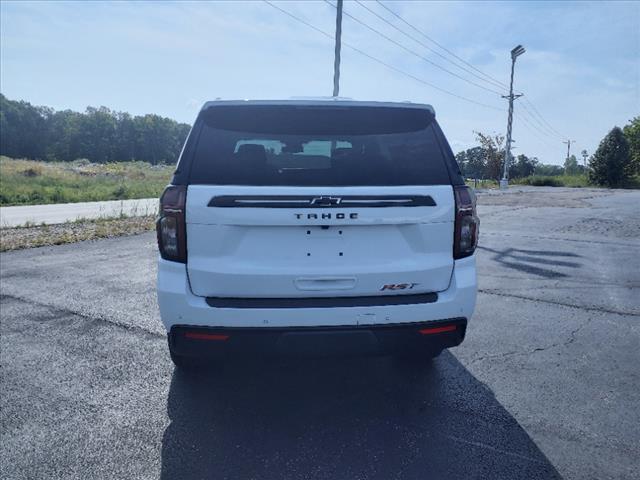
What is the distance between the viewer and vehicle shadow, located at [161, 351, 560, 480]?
243 cm

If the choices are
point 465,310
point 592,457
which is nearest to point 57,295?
point 465,310

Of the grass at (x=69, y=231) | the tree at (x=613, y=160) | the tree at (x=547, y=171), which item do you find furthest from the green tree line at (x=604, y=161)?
the grass at (x=69, y=231)

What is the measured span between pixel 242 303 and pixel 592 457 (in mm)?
2125

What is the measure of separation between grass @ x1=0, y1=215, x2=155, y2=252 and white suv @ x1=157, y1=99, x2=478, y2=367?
8.40 metres

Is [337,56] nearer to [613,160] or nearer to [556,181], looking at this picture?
[613,160]

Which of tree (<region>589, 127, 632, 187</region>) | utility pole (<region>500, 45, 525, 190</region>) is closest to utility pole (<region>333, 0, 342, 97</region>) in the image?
utility pole (<region>500, 45, 525, 190</region>)

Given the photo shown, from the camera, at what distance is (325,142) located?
120 inches

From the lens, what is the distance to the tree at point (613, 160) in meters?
56.1

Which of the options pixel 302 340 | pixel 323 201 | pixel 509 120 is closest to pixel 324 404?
pixel 302 340

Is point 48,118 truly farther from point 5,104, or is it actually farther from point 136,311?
point 136,311

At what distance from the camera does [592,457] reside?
253 cm

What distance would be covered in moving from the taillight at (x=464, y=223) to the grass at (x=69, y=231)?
939cm

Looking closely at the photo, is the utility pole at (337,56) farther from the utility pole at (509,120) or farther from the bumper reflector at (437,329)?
the utility pole at (509,120)

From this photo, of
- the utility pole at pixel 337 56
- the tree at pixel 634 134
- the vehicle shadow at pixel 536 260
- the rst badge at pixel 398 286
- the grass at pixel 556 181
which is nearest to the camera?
A: the rst badge at pixel 398 286
